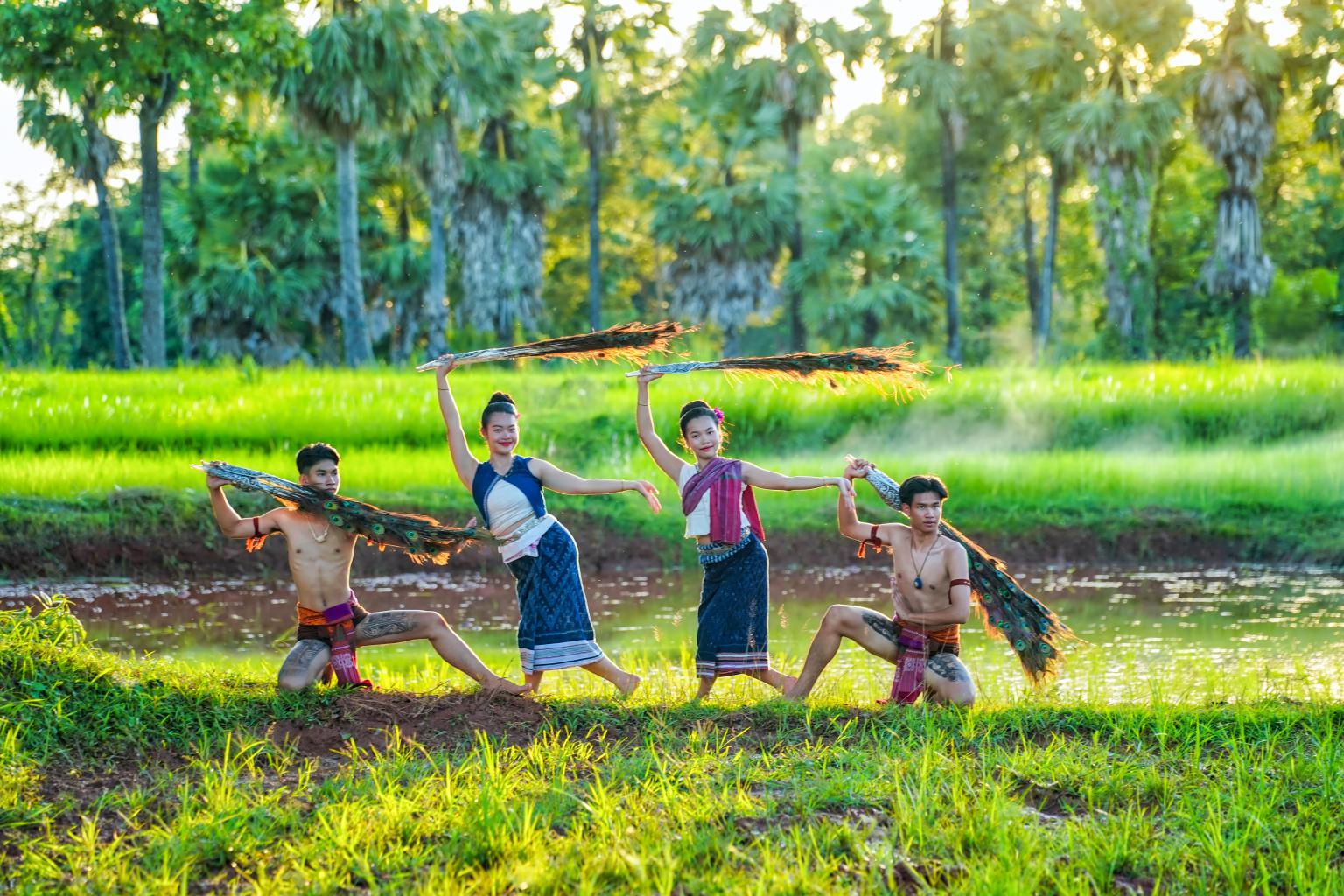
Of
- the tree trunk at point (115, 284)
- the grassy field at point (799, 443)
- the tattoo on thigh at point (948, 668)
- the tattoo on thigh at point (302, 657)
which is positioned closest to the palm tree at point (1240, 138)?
the grassy field at point (799, 443)

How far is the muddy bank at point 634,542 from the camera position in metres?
11.9

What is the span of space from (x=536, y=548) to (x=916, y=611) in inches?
67.6

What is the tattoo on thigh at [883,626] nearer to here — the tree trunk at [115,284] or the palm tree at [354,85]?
the palm tree at [354,85]

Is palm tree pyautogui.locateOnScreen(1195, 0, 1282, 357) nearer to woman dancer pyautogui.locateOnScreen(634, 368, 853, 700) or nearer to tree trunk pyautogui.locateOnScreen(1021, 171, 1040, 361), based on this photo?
tree trunk pyautogui.locateOnScreen(1021, 171, 1040, 361)

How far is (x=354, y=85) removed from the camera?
1016 inches

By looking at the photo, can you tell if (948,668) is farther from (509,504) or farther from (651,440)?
(509,504)

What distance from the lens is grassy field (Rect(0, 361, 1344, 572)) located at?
13.0 metres

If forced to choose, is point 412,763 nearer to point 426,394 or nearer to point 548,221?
point 426,394

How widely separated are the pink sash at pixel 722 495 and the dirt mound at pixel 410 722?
47.4 inches

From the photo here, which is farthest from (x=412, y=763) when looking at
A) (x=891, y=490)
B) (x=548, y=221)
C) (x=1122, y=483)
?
(x=548, y=221)

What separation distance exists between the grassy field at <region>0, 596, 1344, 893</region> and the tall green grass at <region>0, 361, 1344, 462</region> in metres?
9.99

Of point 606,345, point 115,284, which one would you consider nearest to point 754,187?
point 115,284

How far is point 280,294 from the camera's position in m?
33.2

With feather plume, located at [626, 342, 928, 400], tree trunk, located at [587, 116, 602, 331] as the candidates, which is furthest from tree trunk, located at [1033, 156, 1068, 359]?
feather plume, located at [626, 342, 928, 400]
